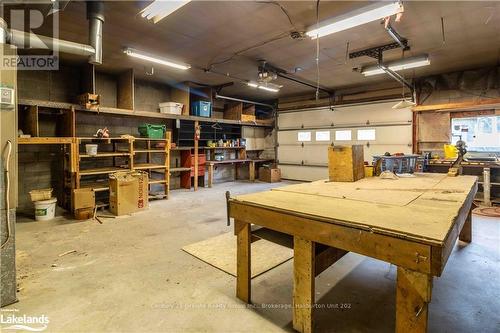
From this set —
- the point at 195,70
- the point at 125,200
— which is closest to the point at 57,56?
the point at 195,70

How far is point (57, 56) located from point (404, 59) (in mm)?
6575

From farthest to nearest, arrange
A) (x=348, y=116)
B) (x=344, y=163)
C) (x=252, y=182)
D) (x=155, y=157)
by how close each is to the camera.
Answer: (x=252, y=182) → (x=348, y=116) → (x=155, y=157) → (x=344, y=163)

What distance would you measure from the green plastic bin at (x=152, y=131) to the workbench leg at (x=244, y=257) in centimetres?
461

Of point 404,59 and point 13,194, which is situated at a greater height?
point 404,59

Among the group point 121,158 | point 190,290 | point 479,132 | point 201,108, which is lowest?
point 190,290

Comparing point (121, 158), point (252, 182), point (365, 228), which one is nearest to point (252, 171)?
point (252, 182)

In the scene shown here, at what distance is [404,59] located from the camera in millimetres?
4887

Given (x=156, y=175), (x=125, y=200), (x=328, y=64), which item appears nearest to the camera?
(x=125, y=200)

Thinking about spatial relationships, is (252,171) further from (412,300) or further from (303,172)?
(412,300)

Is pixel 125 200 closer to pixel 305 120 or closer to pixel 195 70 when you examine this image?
pixel 195 70

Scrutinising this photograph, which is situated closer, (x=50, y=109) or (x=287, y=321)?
(x=287, y=321)

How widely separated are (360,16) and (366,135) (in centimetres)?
517

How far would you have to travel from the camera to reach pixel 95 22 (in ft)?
11.0

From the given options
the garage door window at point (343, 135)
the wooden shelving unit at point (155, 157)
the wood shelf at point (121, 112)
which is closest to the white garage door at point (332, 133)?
the garage door window at point (343, 135)
